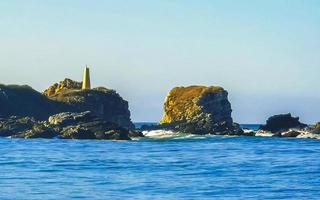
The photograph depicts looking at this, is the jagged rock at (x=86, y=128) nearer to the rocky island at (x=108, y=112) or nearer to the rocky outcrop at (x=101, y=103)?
the rocky island at (x=108, y=112)

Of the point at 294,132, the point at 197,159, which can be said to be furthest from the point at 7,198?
the point at 294,132

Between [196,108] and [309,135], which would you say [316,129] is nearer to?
[309,135]

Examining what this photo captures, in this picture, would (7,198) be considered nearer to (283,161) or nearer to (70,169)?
(70,169)

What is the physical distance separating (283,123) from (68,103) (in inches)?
1817

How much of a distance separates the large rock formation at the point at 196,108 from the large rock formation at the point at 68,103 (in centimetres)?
1002

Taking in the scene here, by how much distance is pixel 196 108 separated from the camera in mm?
169250

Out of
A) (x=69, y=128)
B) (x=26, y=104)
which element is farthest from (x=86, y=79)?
(x=69, y=128)

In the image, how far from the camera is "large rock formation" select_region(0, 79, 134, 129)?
561 ft

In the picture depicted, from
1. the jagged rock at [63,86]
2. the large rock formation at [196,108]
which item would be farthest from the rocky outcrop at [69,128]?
the jagged rock at [63,86]

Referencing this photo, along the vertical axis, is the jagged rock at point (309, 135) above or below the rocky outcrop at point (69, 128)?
below

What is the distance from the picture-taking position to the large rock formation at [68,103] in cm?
17112

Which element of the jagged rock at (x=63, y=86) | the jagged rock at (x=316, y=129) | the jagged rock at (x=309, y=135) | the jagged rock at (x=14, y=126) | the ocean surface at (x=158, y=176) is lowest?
the ocean surface at (x=158, y=176)

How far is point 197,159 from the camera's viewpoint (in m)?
73.4

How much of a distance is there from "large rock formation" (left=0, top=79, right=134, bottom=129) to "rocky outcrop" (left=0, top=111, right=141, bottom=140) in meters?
25.7
